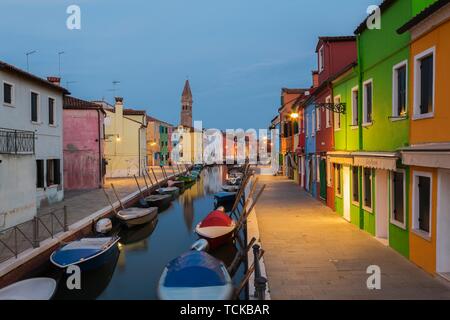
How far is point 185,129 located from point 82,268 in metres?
73.5

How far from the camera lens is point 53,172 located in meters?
22.9

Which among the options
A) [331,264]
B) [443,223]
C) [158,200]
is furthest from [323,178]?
[443,223]

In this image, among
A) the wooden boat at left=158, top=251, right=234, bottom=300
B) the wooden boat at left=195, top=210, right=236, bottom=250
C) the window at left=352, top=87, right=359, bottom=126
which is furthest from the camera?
the wooden boat at left=195, top=210, right=236, bottom=250

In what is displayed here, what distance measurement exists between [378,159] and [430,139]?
2.59 metres

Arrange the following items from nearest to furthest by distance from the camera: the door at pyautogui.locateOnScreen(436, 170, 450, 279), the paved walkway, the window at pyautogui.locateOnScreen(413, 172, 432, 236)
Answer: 1. the paved walkway
2. the door at pyautogui.locateOnScreen(436, 170, 450, 279)
3. the window at pyautogui.locateOnScreen(413, 172, 432, 236)

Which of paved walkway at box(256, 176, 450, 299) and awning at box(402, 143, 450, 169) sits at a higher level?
awning at box(402, 143, 450, 169)

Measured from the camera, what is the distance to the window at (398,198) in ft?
35.2

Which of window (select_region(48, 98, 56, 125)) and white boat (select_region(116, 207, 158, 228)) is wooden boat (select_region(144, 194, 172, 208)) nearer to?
white boat (select_region(116, 207, 158, 228))

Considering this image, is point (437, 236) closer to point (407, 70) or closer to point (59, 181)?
point (407, 70)

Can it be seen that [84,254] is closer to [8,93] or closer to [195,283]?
[195,283]

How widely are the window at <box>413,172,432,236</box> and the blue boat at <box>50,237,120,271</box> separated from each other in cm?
951

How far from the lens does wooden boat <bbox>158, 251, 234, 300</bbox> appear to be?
7977 millimetres

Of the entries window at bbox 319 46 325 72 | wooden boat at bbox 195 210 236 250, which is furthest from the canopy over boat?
window at bbox 319 46 325 72

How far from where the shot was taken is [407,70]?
10.2 meters
